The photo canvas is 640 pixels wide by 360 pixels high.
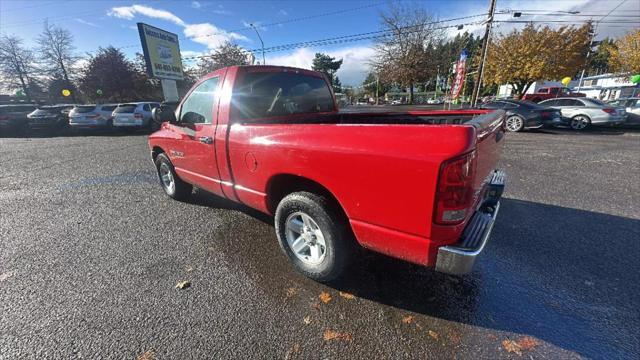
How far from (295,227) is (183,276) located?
4.02 ft

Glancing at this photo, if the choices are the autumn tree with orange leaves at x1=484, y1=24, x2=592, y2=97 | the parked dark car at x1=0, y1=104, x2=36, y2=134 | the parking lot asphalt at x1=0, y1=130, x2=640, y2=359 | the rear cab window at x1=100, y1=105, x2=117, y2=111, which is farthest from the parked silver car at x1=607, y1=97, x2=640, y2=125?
the parked dark car at x1=0, y1=104, x2=36, y2=134

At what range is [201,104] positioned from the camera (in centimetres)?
336

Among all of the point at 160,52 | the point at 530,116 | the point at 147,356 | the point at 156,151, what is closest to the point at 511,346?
the point at 147,356

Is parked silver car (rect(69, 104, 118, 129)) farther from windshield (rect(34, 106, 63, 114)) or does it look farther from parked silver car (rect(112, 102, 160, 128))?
windshield (rect(34, 106, 63, 114))

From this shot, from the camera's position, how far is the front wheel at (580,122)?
11978 mm

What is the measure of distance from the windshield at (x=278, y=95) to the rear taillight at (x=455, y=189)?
6.91ft

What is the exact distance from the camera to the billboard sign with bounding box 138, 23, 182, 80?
1617 centimetres

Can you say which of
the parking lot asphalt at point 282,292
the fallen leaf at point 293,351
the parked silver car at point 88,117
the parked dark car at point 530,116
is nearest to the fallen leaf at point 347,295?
the parking lot asphalt at point 282,292

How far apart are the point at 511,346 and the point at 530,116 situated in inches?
512

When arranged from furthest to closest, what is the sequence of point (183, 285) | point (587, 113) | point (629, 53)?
point (629, 53) → point (587, 113) → point (183, 285)

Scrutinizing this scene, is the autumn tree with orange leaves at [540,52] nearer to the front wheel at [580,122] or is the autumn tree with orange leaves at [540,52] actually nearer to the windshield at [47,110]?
the front wheel at [580,122]

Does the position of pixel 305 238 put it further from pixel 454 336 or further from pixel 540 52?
pixel 540 52

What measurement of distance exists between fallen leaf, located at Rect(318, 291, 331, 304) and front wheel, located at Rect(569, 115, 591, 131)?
15.5m

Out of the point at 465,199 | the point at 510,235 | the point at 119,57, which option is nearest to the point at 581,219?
the point at 510,235
